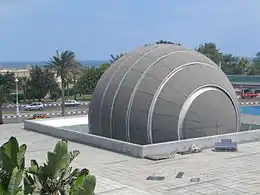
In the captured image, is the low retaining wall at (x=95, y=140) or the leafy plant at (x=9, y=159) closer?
the leafy plant at (x=9, y=159)

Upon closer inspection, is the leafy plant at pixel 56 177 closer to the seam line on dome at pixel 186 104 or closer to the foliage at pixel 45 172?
the foliage at pixel 45 172

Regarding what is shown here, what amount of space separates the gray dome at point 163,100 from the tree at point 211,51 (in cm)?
8621

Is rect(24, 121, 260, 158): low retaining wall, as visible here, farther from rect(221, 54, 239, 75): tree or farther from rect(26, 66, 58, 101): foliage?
rect(221, 54, 239, 75): tree

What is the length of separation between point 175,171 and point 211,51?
97582 mm

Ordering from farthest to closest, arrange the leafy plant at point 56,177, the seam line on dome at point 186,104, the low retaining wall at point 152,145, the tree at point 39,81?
the tree at point 39,81 → the seam line on dome at point 186,104 → the low retaining wall at point 152,145 → the leafy plant at point 56,177

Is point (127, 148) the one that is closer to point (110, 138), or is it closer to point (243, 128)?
point (110, 138)

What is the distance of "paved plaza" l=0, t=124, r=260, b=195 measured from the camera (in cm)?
1516

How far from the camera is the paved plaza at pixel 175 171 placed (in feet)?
49.7

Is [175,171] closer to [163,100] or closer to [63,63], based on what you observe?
[163,100]

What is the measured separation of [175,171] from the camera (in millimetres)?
17484

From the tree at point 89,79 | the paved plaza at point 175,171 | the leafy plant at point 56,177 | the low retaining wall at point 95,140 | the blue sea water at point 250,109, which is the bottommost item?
the blue sea water at point 250,109

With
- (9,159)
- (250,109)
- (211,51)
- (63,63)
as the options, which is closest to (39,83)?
(63,63)

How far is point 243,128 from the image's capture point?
89.7 ft

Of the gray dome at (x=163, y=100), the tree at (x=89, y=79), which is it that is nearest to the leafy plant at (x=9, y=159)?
the gray dome at (x=163, y=100)
